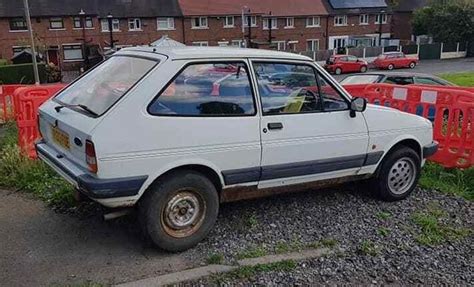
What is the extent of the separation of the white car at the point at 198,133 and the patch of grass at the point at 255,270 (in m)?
0.56

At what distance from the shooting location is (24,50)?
3862 centimetres

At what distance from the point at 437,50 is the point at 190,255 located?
53124mm

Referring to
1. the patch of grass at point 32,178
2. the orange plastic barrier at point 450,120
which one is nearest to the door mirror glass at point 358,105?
the orange plastic barrier at point 450,120

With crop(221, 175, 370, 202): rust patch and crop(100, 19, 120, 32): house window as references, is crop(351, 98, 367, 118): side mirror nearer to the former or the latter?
crop(221, 175, 370, 202): rust patch

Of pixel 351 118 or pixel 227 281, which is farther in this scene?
pixel 351 118

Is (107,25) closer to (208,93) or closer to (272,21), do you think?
(272,21)

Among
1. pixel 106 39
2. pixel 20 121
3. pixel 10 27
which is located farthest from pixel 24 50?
pixel 20 121

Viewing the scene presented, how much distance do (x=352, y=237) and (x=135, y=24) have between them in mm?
42245

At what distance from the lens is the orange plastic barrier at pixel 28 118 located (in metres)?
6.54

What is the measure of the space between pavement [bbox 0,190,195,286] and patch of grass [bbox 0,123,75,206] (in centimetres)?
35

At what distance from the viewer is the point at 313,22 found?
1983 inches

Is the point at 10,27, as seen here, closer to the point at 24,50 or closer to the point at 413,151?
the point at 24,50

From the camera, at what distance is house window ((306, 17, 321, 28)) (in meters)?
50.1

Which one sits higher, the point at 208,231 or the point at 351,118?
the point at 351,118
